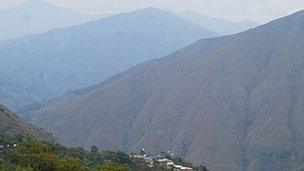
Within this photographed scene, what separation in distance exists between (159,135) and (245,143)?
90.8ft

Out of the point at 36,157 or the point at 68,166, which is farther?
the point at 36,157

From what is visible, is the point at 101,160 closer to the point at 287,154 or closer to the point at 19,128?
the point at 19,128

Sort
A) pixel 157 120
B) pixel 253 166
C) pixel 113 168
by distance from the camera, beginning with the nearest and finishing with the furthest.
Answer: pixel 113 168 → pixel 253 166 → pixel 157 120

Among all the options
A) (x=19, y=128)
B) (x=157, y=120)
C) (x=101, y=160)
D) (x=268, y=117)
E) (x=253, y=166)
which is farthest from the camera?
(x=157, y=120)

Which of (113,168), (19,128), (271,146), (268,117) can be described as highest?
(268,117)

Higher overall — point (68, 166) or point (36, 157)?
point (36, 157)

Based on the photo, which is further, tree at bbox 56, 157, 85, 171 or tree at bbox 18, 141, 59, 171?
tree at bbox 18, 141, 59, 171

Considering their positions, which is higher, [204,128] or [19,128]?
[204,128]

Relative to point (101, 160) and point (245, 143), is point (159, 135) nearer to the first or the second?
point (245, 143)

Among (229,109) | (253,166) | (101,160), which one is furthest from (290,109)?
(101,160)

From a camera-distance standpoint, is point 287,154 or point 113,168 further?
point 287,154

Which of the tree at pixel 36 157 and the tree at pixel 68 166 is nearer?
the tree at pixel 68 166

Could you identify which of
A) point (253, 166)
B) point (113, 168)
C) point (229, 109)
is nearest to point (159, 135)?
point (229, 109)

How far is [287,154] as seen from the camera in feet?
523
